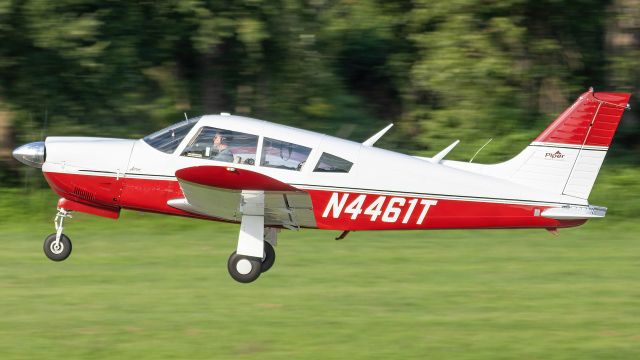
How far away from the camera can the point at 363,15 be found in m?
20.8

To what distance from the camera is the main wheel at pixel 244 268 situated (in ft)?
38.3

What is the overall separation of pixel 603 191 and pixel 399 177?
6.89m

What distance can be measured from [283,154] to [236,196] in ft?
2.26

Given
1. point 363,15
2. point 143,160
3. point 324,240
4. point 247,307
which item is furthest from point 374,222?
point 363,15

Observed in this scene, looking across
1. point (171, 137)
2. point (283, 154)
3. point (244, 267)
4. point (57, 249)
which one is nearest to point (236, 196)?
point (283, 154)

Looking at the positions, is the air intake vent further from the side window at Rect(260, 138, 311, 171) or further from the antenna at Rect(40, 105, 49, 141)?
the antenna at Rect(40, 105, 49, 141)

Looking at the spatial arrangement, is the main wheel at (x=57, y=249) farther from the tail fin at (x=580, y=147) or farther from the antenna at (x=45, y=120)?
the antenna at (x=45, y=120)

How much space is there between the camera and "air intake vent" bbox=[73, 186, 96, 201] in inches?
466

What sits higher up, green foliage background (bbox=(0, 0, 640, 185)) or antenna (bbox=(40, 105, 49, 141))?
green foliage background (bbox=(0, 0, 640, 185))

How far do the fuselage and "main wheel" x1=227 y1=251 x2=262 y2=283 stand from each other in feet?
2.24

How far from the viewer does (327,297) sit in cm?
1144

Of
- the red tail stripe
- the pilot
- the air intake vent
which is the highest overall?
the red tail stripe

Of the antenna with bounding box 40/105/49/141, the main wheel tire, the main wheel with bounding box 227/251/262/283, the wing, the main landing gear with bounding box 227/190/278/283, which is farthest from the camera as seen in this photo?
the antenna with bounding box 40/105/49/141

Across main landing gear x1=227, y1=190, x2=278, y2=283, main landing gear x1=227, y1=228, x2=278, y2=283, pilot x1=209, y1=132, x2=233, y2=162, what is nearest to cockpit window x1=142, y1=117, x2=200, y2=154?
pilot x1=209, y1=132, x2=233, y2=162
